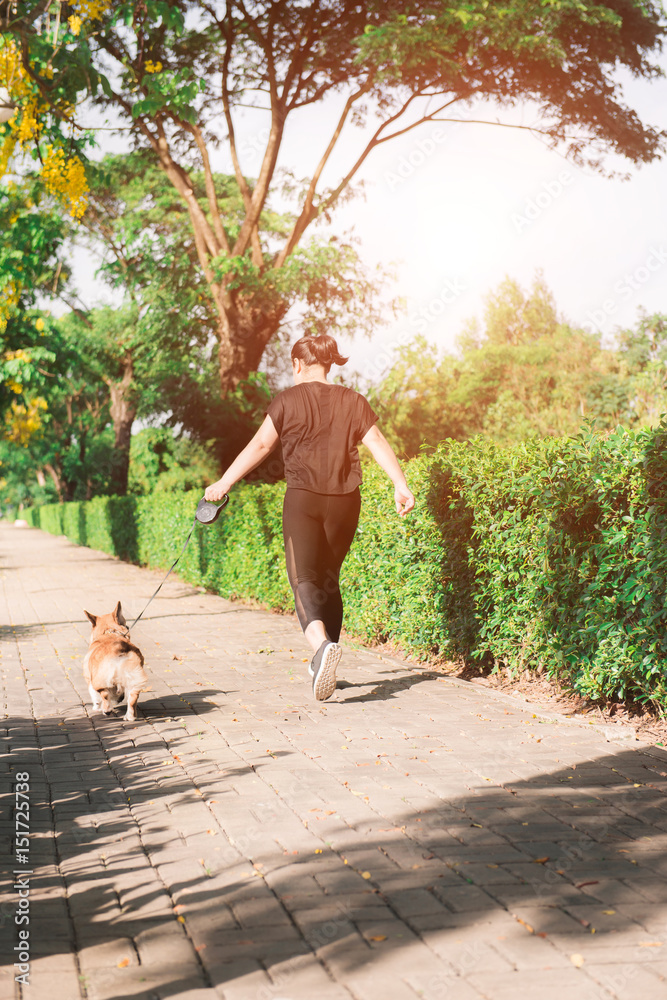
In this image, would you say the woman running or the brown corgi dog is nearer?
the brown corgi dog

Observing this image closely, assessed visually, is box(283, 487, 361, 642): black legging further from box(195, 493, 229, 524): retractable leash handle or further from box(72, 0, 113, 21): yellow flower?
box(72, 0, 113, 21): yellow flower

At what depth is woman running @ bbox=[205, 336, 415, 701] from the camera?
21.4 feet

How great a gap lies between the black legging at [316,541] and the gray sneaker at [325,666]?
40cm

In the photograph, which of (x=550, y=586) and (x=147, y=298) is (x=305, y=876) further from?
(x=147, y=298)

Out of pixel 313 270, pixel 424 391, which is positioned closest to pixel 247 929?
pixel 313 270

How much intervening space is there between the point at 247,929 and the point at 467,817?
138 cm

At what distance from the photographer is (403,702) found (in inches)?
260

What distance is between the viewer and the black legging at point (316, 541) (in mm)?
6512

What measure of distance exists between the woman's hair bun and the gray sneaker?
6.76 feet

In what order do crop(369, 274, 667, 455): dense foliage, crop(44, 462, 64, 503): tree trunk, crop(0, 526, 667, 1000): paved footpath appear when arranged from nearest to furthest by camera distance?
crop(0, 526, 667, 1000): paved footpath, crop(369, 274, 667, 455): dense foliage, crop(44, 462, 64, 503): tree trunk

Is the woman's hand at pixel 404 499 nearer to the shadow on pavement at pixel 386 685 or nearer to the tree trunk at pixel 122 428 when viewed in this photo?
the shadow on pavement at pixel 386 685

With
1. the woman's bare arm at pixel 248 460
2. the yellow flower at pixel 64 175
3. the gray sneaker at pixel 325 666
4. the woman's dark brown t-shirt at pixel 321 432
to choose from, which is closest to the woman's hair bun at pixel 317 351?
the woman's dark brown t-shirt at pixel 321 432

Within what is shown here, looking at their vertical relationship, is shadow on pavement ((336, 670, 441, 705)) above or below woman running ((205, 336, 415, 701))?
below

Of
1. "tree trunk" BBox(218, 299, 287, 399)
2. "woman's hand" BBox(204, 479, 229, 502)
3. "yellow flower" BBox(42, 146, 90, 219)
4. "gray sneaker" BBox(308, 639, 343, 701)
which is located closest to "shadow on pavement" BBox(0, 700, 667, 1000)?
"gray sneaker" BBox(308, 639, 343, 701)
